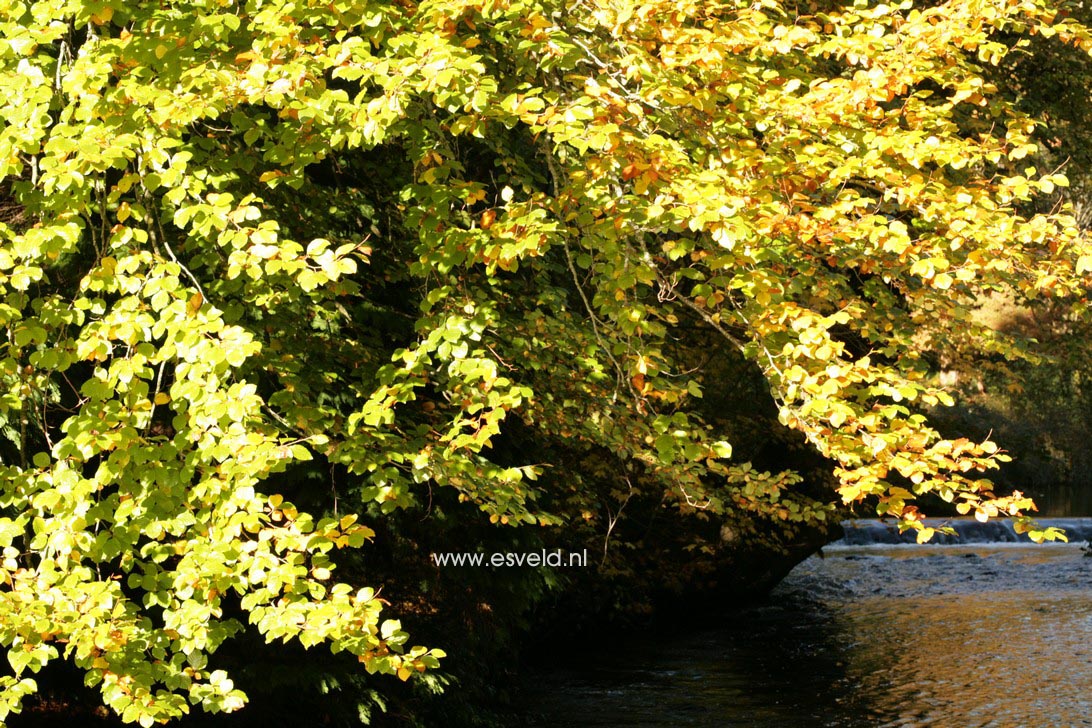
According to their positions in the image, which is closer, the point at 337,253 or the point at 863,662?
the point at 337,253

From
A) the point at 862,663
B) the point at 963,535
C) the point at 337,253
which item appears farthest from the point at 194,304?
the point at 963,535

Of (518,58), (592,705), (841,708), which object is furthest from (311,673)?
(841,708)

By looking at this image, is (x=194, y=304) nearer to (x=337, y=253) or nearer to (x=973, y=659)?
(x=337, y=253)

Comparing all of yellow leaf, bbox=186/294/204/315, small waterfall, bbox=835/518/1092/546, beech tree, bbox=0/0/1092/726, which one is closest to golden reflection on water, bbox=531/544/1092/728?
small waterfall, bbox=835/518/1092/546

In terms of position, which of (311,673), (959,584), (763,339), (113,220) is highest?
(113,220)

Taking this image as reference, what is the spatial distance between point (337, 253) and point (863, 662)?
10.3 metres

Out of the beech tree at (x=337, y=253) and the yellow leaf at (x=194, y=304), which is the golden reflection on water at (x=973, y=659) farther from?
the yellow leaf at (x=194, y=304)

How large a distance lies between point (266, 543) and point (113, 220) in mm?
2633

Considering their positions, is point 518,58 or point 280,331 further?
point 280,331

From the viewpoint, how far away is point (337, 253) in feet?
12.1

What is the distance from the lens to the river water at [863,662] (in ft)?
34.4

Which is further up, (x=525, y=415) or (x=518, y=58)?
(x=518, y=58)

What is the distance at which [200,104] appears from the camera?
4016mm

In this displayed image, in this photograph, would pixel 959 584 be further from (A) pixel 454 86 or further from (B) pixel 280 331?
(A) pixel 454 86
